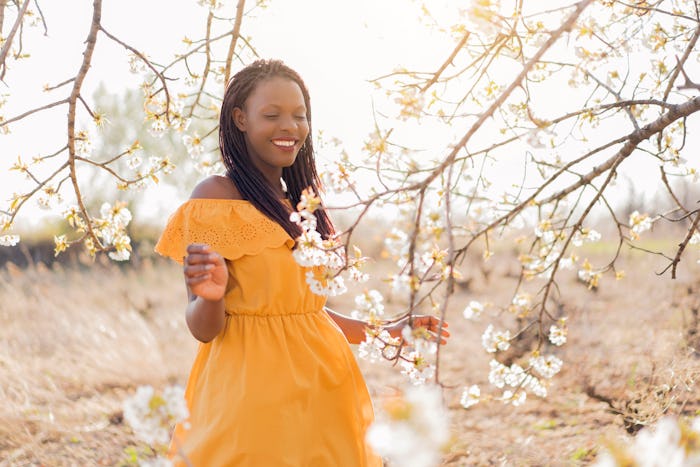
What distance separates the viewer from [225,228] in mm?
1974

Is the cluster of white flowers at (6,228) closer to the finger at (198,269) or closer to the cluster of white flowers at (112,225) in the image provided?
the cluster of white flowers at (112,225)

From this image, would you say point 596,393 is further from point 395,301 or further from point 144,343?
point 395,301

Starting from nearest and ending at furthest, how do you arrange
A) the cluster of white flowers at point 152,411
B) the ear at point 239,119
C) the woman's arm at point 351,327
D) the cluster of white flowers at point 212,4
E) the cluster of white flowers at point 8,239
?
1. the cluster of white flowers at point 152,411
2. the ear at point 239,119
3. the woman's arm at point 351,327
4. the cluster of white flowers at point 8,239
5. the cluster of white flowers at point 212,4

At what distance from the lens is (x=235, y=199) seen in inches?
81.7

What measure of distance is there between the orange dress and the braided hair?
1.7 inches

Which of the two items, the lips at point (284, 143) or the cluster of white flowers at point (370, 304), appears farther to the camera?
the lips at point (284, 143)

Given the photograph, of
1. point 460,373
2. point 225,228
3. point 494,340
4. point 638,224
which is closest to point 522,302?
point 494,340

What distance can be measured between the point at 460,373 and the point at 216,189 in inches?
142

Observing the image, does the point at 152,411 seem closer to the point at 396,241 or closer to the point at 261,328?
the point at 396,241

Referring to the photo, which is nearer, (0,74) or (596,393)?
(0,74)

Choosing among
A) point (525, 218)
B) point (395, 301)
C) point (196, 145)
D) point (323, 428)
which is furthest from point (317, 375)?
point (395, 301)

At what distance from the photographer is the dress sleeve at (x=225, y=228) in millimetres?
1961

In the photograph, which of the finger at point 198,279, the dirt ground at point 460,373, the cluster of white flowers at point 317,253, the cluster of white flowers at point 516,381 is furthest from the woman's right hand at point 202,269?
the dirt ground at point 460,373

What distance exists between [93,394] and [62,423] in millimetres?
526
